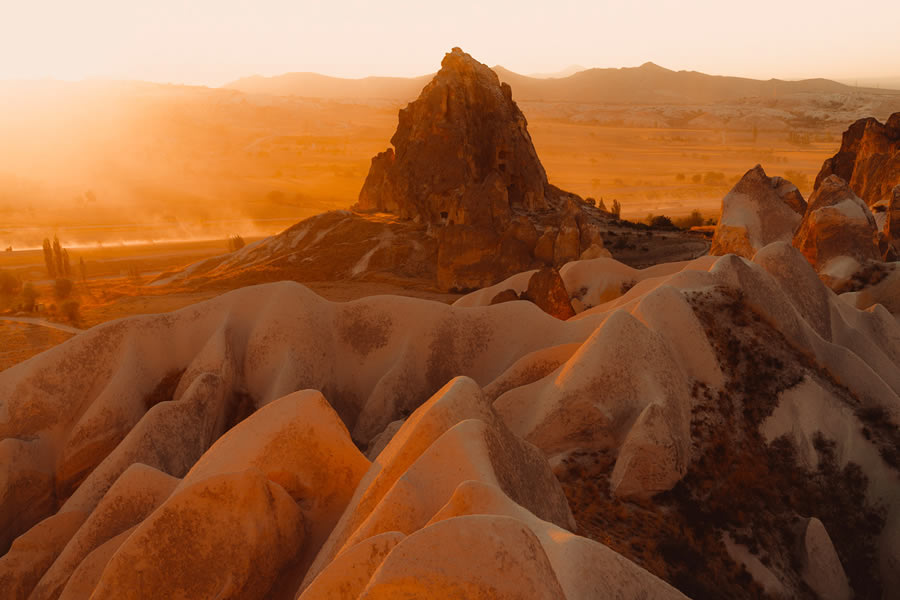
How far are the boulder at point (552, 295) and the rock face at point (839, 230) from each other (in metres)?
10.4

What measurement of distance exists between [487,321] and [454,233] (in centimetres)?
2714

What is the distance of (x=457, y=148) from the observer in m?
58.4

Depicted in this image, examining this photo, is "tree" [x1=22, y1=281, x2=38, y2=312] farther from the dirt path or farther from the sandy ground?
the sandy ground

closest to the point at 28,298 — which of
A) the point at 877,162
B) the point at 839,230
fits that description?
the point at 839,230

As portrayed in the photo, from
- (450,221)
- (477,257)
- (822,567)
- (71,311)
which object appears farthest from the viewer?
(450,221)

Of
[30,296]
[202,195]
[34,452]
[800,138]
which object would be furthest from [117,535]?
[800,138]

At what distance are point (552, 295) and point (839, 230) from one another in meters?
11.8

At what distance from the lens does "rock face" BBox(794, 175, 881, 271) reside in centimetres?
2723

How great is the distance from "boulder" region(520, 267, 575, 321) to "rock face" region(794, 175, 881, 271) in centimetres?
1042

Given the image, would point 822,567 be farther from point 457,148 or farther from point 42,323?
point 457,148

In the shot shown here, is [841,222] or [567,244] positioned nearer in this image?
[841,222]

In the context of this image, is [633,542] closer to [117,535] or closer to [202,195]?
[117,535]

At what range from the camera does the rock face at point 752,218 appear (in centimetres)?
3148

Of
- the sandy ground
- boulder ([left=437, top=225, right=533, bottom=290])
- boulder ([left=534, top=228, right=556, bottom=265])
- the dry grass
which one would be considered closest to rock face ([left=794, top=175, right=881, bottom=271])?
the dry grass
